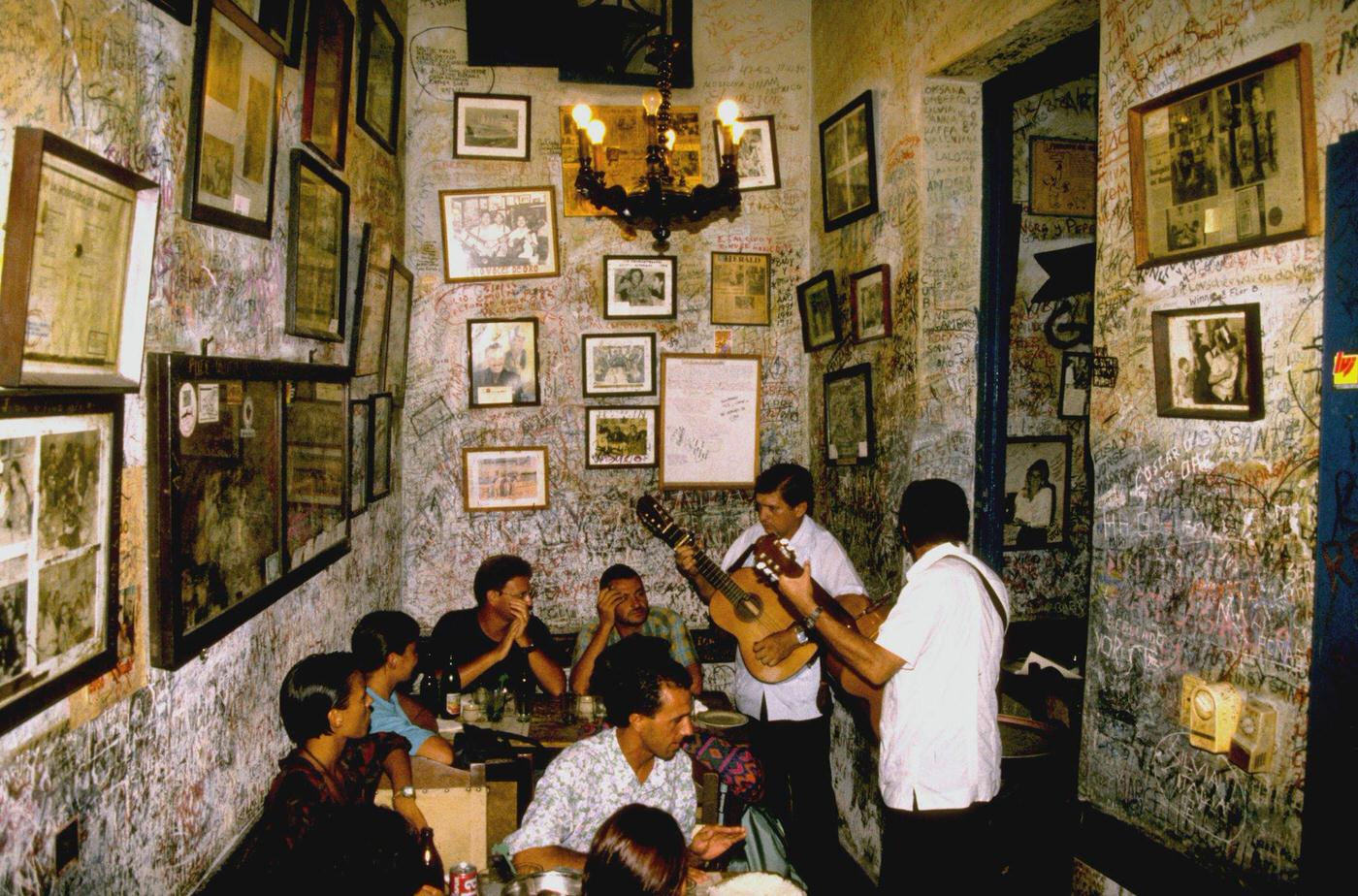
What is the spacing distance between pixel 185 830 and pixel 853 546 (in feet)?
11.3

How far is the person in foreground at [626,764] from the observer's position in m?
2.57

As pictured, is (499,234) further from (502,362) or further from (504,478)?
(504,478)

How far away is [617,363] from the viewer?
5.55 m

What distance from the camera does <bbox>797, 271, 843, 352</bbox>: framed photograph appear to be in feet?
16.8

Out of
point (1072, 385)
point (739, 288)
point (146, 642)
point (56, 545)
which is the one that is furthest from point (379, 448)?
point (1072, 385)

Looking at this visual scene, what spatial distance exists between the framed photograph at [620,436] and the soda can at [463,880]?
11.2ft

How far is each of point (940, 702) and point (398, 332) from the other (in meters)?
3.43

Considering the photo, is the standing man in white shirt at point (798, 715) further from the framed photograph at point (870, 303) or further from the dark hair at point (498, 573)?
the dark hair at point (498, 573)

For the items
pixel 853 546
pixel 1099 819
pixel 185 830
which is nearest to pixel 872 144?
pixel 853 546

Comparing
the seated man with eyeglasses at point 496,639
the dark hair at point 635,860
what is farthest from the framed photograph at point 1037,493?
the dark hair at point 635,860

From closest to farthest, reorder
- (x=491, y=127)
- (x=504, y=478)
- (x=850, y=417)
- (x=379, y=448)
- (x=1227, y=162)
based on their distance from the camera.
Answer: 1. (x=1227, y=162)
2. (x=379, y=448)
3. (x=850, y=417)
4. (x=491, y=127)
5. (x=504, y=478)

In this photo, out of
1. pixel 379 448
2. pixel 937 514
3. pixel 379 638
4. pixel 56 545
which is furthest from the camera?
pixel 379 448

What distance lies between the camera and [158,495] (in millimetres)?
2111

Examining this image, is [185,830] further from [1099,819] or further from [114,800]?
[1099,819]
